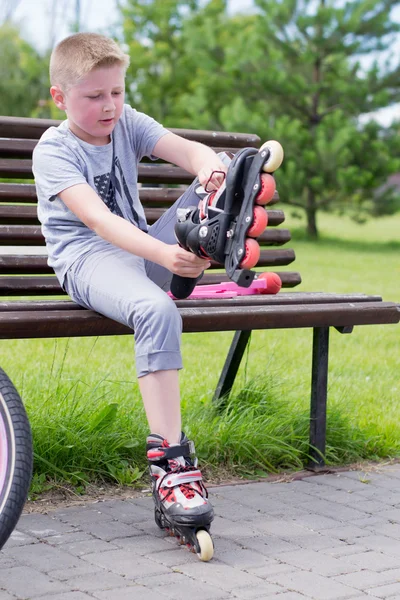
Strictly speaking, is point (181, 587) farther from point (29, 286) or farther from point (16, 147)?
point (16, 147)

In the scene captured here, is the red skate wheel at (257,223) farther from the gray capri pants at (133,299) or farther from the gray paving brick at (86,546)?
the gray paving brick at (86,546)

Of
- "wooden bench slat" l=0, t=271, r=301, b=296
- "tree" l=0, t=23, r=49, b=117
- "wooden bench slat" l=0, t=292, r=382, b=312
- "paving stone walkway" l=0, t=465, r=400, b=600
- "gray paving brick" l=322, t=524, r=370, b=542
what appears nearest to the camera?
"paving stone walkway" l=0, t=465, r=400, b=600

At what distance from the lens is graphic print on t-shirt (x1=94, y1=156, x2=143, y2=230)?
3019 millimetres

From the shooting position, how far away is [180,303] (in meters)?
3.07

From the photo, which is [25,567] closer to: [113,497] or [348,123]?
[113,497]

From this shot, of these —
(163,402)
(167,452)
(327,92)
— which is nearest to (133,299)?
(163,402)

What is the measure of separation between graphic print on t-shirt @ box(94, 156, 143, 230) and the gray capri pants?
176mm

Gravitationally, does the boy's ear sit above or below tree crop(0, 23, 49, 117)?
below

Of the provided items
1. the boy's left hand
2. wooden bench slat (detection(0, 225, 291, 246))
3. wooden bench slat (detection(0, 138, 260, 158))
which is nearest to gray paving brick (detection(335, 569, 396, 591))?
the boy's left hand

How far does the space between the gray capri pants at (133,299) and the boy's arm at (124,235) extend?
100 mm

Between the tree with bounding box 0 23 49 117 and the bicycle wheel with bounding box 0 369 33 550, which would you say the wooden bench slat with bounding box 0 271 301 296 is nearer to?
the bicycle wheel with bounding box 0 369 33 550

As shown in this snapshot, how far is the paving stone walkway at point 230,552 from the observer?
7.51ft

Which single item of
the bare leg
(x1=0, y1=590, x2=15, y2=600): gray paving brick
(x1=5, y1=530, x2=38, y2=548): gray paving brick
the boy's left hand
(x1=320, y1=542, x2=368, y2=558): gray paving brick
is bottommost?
(x1=320, y1=542, x2=368, y2=558): gray paving brick

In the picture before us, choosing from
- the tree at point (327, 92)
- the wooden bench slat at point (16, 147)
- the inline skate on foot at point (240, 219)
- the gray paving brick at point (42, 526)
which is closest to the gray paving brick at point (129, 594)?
the gray paving brick at point (42, 526)
